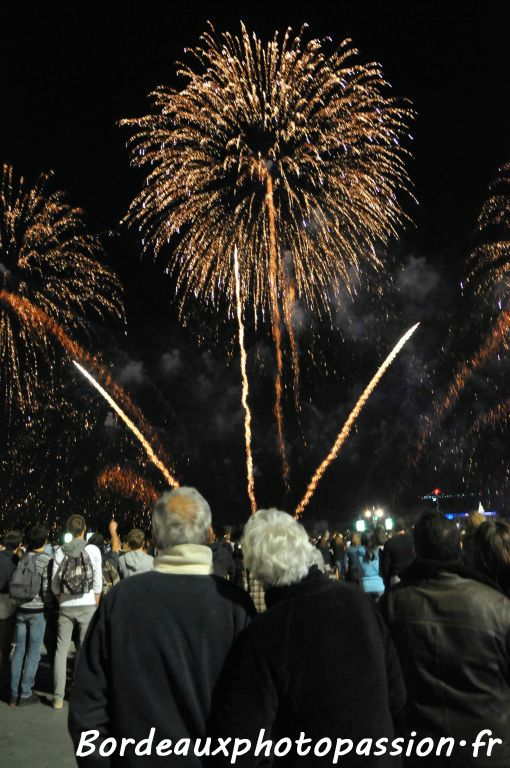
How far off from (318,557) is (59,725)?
16.0ft

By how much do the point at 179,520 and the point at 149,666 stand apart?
63 centimetres

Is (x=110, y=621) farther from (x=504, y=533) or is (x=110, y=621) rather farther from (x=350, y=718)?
(x=504, y=533)

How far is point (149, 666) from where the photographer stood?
268 cm

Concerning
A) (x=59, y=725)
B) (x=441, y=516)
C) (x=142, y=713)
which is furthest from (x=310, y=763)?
(x=59, y=725)

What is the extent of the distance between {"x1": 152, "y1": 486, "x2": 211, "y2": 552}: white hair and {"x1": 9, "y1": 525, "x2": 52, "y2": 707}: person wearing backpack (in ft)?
16.0

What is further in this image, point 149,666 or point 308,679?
point 149,666

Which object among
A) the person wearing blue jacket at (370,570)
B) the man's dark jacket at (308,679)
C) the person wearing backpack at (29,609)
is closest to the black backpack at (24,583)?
the person wearing backpack at (29,609)

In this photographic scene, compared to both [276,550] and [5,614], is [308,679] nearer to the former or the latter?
[276,550]

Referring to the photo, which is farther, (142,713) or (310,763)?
(142,713)

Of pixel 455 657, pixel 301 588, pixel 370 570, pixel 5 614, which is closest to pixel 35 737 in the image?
pixel 5 614

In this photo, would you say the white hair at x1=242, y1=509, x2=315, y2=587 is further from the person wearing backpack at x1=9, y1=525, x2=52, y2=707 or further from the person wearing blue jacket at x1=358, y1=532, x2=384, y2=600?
the person wearing blue jacket at x1=358, y1=532, x2=384, y2=600

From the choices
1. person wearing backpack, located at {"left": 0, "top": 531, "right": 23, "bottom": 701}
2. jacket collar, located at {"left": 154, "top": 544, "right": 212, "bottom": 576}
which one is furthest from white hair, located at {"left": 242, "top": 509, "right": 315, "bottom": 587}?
person wearing backpack, located at {"left": 0, "top": 531, "right": 23, "bottom": 701}

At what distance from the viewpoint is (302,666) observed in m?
2.33

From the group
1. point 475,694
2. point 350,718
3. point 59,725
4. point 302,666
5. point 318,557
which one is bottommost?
point 59,725
